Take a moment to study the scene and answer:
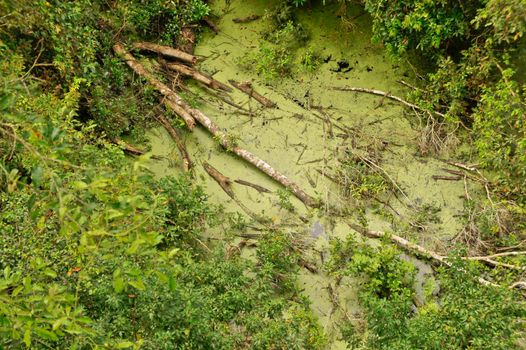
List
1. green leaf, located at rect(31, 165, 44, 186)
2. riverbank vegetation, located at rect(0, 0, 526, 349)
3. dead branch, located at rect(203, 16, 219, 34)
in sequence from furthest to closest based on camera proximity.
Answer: dead branch, located at rect(203, 16, 219, 34) < riverbank vegetation, located at rect(0, 0, 526, 349) < green leaf, located at rect(31, 165, 44, 186)

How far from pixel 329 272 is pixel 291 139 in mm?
1452

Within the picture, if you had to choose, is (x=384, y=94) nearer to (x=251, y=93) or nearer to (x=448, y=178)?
(x=448, y=178)

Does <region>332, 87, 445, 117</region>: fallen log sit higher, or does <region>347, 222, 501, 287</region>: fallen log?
<region>332, 87, 445, 117</region>: fallen log

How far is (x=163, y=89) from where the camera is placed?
16.5 feet

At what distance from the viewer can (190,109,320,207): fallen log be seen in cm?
443

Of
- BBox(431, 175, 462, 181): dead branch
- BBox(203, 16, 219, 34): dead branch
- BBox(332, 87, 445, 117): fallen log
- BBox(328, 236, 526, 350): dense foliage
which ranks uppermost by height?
BBox(332, 87, 445, 117): fallen log

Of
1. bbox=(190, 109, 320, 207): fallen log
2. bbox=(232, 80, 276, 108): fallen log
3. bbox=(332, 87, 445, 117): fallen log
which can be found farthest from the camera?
bbox=(232, 80, 276, 108): fallen log

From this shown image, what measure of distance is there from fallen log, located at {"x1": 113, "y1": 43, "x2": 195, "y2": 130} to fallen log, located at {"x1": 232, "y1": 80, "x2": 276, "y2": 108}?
0.65m

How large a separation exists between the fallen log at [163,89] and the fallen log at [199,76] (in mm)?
297

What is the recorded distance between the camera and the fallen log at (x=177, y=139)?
4.64 metres

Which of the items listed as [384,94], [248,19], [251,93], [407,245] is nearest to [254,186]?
[251,93]

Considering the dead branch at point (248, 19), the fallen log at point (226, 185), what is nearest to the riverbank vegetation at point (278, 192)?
the fallen log at point (226, 185)

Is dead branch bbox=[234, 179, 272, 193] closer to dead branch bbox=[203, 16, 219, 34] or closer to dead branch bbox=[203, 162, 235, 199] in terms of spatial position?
dead branch bbox=[203, 162, 235, 199]

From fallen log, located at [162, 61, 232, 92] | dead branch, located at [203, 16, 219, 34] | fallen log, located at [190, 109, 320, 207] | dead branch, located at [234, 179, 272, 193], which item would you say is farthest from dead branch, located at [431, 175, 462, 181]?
dead branch, located at [203, 16, 219, 34]
